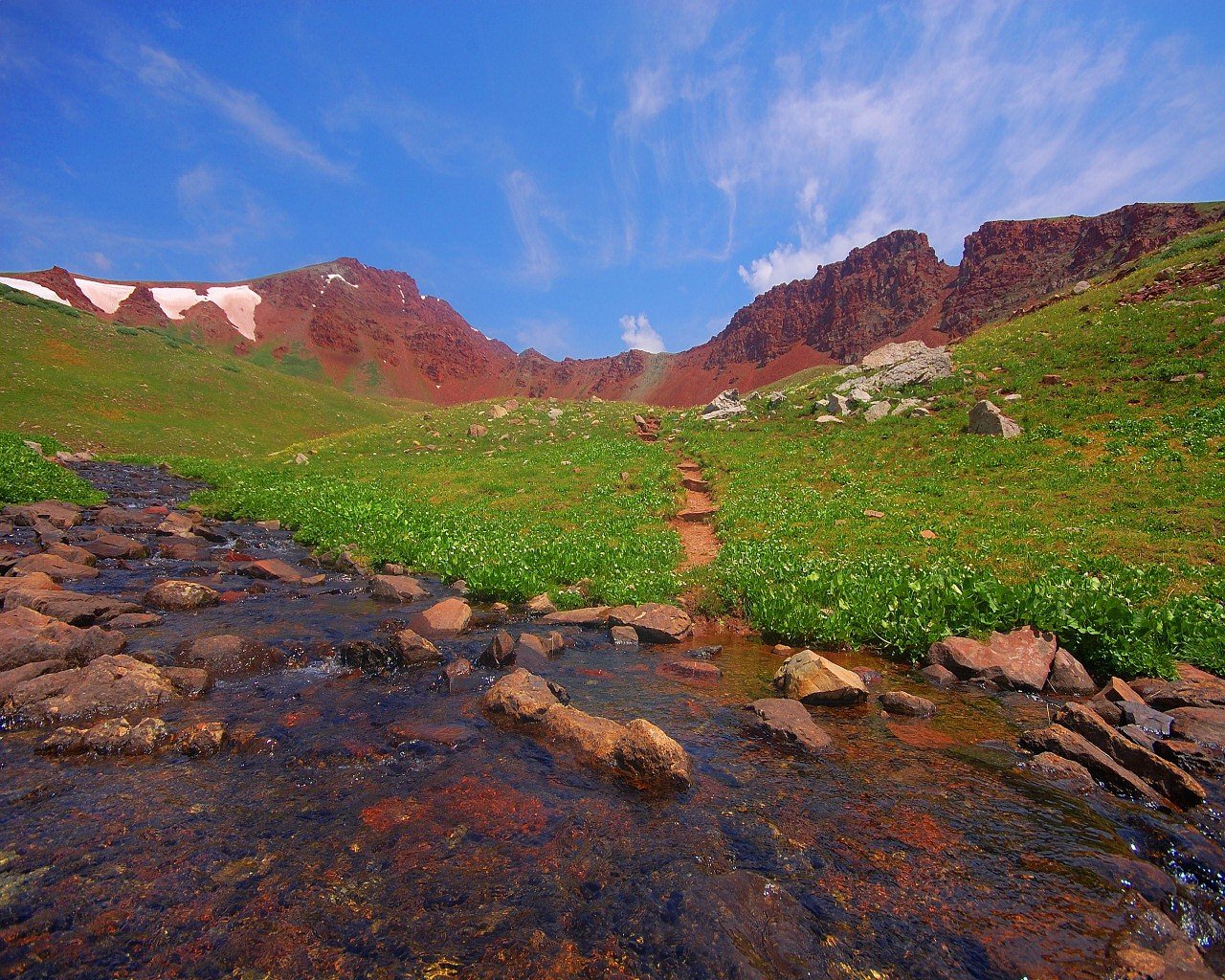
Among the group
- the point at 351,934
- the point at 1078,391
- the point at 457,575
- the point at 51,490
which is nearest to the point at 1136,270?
the point at 1078,391

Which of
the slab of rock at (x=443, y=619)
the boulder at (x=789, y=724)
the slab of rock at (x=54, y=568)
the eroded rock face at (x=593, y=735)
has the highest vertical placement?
the slab of rock at (x=54, y=568)

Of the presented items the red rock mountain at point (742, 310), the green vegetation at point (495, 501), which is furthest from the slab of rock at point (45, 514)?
the red rock mountain at point (742, 310)

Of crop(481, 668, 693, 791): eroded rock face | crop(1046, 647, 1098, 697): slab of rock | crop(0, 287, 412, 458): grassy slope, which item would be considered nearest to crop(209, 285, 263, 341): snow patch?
crop(0, 287, 412, 458): grassy slope

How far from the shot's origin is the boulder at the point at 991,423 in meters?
22.3

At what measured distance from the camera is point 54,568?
12.0 meters

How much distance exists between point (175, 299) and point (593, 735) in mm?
182265

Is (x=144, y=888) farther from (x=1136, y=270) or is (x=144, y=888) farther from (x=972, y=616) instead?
(x=1136, y=270)

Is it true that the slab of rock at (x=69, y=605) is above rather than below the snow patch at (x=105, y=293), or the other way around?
below

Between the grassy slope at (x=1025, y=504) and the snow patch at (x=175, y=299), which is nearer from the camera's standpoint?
the grassy slope at (x=1025, y=504)

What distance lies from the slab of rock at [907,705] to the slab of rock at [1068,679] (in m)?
2.30

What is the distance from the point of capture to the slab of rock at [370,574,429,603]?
41.0 feet

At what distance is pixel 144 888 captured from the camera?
13.0ft

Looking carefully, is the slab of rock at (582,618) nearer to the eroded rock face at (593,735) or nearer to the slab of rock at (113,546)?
the eroded rock face at (593,735)

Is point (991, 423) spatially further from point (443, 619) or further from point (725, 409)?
point (443, 619)
